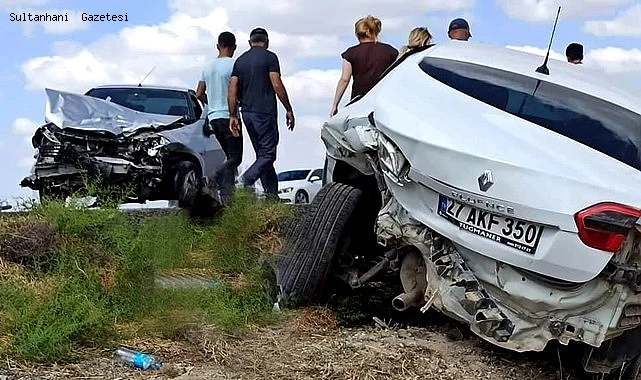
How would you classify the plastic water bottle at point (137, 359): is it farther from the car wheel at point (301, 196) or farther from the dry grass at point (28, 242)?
the car wheel at point (301, 196)

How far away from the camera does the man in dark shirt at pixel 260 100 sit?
843 cm

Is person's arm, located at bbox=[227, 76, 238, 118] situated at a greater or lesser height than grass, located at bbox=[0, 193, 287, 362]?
greater

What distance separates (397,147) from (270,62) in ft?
13.5

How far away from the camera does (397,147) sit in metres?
4.65

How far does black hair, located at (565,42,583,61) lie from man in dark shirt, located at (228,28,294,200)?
9.31 ft

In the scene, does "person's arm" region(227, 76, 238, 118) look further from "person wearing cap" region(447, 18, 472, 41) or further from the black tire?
the black tire

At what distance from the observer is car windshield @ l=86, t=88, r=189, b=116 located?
414 inches

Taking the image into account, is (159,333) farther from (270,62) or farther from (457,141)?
(270,62)

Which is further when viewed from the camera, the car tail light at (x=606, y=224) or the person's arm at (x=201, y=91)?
the person's arm at (x=201, y=91)

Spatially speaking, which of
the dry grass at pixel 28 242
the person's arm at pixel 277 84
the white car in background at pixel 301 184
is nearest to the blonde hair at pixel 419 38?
the person's arm at pixel 277 84

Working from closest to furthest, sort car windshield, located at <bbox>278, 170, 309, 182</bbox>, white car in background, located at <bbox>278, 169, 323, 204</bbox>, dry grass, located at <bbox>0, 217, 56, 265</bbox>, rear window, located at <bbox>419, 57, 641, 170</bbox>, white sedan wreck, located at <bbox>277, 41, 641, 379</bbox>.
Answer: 1. white sedan wreck, located at <bbox>277, 41, 641, 379</bbox>
2. rear window, located at <bbox>419, 57, 641, 170</bbox>
3. dry grass, located at <bbox>0, 217, 56, 265</bbox>
4. white car in background, located at <bbox>278, 169, 323, 204</bbox>
5. car windshield, located at <bbox>278, 170, 309, 182</bbox>

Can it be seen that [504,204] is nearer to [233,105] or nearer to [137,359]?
[137,359]

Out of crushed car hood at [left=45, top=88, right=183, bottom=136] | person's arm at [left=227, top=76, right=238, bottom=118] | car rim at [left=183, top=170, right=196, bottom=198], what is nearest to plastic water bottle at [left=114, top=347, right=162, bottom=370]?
person's arm at [left=227, top=76, right=238, bottom=118]

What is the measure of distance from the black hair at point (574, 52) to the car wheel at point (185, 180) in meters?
4.04
